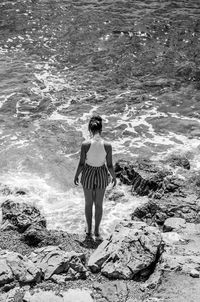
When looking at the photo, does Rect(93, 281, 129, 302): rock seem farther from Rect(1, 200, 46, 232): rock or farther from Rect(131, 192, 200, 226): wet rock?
Rect(131, 192, 200, 226): wet rock

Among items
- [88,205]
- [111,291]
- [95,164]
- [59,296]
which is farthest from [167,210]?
[59,296]

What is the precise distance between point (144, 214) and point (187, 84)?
343 inches

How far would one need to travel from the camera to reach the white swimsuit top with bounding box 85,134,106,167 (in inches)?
268

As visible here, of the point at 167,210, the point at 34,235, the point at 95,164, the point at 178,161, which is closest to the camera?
the point at 95,164

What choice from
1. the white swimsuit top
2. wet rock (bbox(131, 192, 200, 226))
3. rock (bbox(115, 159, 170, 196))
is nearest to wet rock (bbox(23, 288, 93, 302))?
the white swimsuit top

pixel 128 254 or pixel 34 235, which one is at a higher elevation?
pixel 128 254

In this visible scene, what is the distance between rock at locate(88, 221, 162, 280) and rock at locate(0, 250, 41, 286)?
2.98ft

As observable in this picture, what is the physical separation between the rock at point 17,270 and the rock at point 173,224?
2.74 metres

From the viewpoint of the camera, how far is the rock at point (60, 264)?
5695 mm

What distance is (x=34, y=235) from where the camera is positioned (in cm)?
726

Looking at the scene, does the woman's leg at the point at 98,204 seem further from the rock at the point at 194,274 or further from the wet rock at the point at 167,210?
the rock at the point at 194,274

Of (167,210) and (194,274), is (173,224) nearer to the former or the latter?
(167,210)

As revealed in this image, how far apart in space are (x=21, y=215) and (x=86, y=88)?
8.52 metres

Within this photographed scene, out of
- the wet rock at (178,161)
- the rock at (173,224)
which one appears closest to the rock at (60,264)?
the rock at (173,224)
